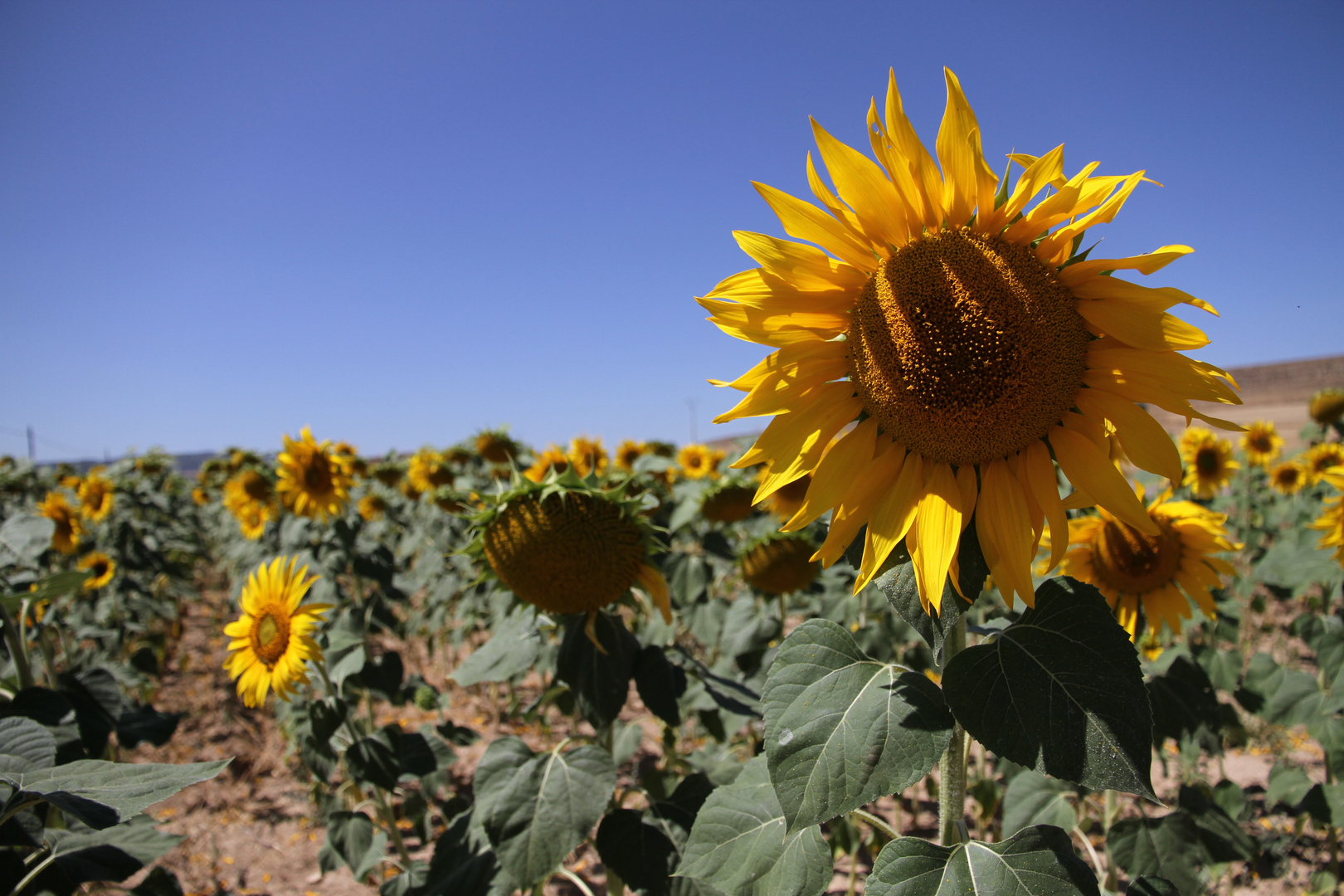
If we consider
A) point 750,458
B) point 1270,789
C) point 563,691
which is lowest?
point 1270,789

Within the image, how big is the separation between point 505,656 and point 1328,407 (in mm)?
7342

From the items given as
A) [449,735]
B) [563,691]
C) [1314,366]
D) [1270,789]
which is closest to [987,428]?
[563,691]

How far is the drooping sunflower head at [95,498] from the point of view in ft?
20.1

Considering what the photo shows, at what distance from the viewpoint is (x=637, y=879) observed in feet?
5.69

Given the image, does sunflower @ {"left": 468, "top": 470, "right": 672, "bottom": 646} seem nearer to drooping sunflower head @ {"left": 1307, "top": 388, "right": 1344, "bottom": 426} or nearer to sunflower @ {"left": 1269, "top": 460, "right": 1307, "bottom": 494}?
drooping sunflower head @ {"left": 1307, "top": 388, "right": 1344, "bottom": 426}

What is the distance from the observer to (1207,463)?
17.6ft

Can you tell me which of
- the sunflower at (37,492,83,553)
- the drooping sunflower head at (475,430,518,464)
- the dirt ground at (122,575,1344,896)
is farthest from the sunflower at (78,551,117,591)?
the drooping sunflower head at (475,430,518,464)

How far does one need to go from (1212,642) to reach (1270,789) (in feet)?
3.89

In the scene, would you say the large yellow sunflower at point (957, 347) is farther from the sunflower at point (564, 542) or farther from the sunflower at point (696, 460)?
the sunflower at point (696, 460)

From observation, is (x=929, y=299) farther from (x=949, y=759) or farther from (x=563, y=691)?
(x=563, y=691)

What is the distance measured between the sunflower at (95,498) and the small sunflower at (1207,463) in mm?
9317

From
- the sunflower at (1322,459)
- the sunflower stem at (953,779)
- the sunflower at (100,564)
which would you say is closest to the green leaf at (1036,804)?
the sunflower stem at (953,779)

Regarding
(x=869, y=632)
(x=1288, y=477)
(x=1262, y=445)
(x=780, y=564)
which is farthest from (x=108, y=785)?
(x=1262, y=445)

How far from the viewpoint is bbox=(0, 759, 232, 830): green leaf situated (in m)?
1.06
